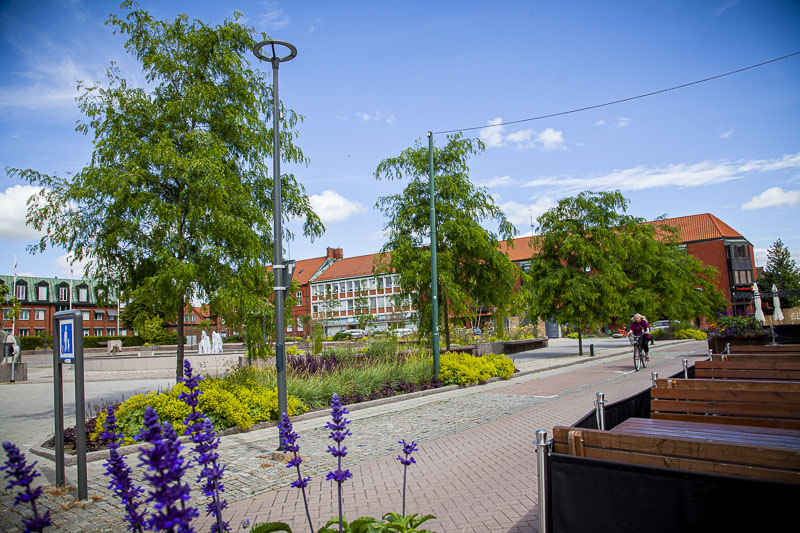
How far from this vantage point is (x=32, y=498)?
2131 mm

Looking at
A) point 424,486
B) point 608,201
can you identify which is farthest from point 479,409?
point 608,201

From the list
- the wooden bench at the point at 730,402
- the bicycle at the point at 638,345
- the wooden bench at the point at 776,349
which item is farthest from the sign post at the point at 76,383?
the bicycle at the point at 638,345

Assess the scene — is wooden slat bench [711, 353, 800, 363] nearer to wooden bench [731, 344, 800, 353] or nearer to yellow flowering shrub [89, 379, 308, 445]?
wooden bench [731, 344, 800, 353]

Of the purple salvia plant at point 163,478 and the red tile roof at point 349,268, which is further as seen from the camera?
the red tile roof at point 349,268

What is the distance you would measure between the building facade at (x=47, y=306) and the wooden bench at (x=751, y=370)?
3005 inches

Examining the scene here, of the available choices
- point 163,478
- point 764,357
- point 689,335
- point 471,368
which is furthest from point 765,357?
point 689,335

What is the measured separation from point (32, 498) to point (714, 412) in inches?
186

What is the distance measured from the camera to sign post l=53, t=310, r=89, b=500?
17.8ft

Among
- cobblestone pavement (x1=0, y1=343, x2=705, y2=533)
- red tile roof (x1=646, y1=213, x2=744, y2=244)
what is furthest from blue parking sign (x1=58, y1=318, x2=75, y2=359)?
red tile roof (x1=646, y1=213, x2=744, y2=244)

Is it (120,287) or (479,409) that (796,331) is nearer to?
(479,409)

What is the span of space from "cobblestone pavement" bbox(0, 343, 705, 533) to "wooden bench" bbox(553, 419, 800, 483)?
206cm

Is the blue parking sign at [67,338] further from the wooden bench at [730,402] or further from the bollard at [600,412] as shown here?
the wooden bench at [730,402]

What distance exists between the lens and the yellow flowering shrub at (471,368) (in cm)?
1466

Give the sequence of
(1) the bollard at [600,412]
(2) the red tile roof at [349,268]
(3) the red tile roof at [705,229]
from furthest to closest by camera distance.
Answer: (2) the red tile roof at [349,268]
(3) the red tile roof at [705,229]
(1) the bollard at [600,412]
